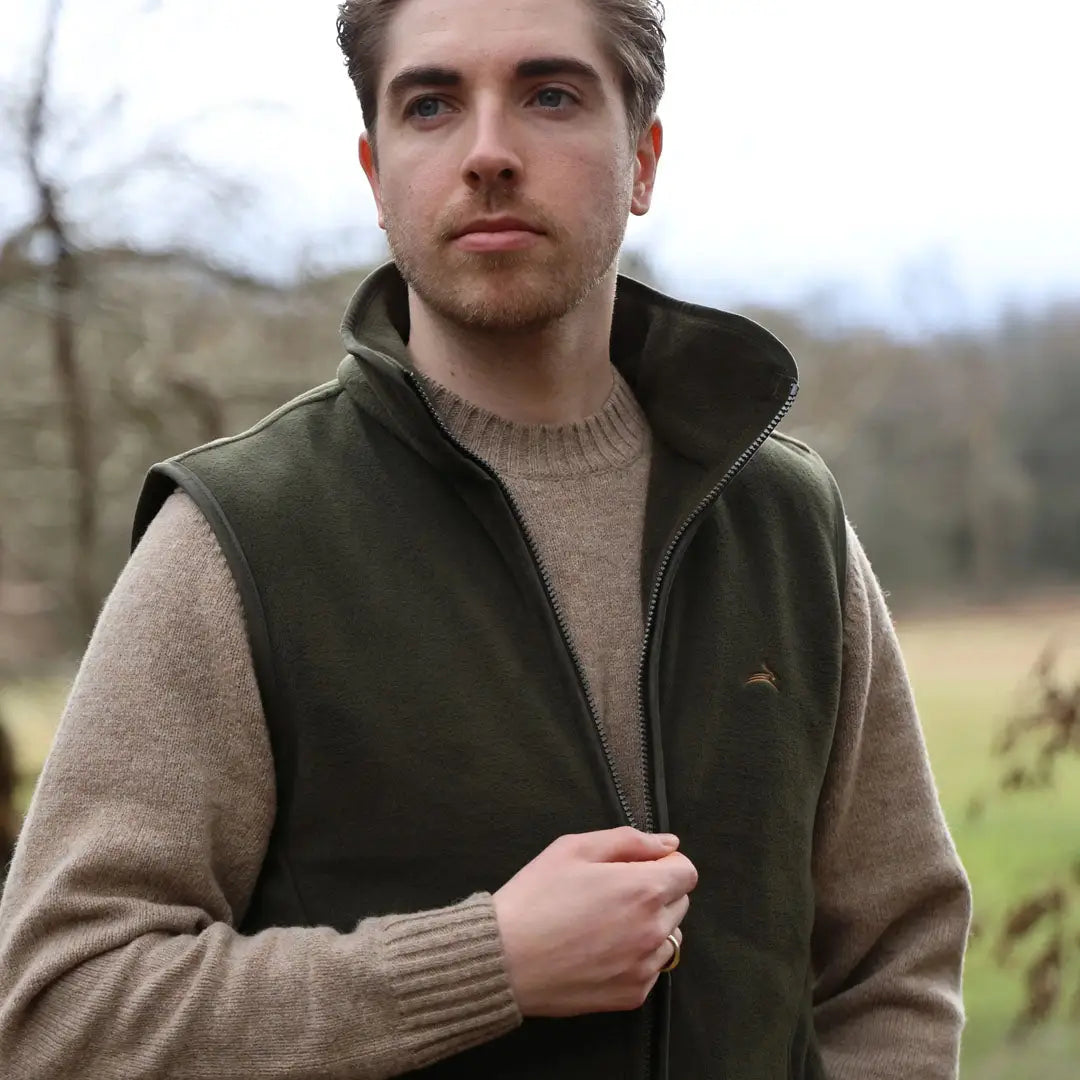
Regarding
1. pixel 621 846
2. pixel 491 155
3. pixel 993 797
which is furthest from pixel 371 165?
pixel 993 797

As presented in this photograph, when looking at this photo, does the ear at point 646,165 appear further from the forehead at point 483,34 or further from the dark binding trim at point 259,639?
the dark binding trim at point 259,639

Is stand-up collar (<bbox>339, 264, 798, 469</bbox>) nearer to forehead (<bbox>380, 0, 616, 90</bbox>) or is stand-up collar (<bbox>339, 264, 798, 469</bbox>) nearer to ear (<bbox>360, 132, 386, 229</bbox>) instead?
ear (<bbox>360, 132, 386, 229</bbox>)

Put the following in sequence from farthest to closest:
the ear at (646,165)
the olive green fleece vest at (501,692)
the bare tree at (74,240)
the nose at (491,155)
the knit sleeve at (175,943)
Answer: the bare tree at (74,240) → the ear at (646,165) → the nose at (491,155) → the olive green fleece vest at (501,692) → the knit sleeve at (175,943)

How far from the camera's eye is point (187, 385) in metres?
3.20

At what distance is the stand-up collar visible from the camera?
1.52 metres

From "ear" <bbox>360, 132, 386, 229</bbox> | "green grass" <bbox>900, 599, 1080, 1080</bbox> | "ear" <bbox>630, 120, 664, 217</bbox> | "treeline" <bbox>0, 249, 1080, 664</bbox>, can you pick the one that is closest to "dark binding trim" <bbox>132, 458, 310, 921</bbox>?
"ear" <bbox>360, 132, 386, 229</bbox>

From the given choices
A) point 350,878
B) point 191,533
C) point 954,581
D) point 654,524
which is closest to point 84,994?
point 350,878

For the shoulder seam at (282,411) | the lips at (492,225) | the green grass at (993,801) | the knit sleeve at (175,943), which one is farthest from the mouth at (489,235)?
the green grass at (993,801)

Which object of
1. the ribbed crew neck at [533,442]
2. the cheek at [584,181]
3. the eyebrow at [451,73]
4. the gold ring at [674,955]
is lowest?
the gold ring at [674,955]

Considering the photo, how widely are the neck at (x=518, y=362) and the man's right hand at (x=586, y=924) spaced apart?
0.51 m

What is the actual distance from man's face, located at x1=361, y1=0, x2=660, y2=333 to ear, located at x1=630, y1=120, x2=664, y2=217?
0.16m

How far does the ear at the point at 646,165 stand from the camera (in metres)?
1.70

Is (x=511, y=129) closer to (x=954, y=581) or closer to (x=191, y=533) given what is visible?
(x=191, y=533)

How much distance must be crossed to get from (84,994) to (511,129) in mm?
889
